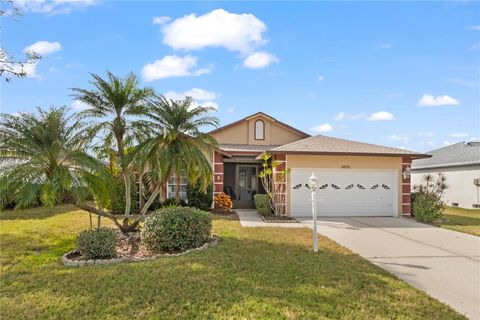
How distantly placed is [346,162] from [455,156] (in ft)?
45.3

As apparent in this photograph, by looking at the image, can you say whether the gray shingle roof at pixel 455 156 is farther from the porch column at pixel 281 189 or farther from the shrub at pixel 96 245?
the shrub at pixel 96 245

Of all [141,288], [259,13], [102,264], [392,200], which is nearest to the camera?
[141,288]

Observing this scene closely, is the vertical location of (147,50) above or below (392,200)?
above

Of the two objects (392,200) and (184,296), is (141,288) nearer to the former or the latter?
(184,296)

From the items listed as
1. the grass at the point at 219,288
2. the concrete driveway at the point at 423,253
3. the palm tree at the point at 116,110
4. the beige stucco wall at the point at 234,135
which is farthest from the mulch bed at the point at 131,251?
the beige stucco wall at the point at 234,135

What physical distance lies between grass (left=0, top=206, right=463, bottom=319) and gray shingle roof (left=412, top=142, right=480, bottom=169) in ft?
62.2

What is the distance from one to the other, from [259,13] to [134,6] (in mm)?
4166

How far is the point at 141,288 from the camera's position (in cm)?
521

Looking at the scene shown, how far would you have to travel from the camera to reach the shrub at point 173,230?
24.9 ft

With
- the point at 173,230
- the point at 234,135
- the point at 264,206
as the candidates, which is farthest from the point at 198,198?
the point at 173,230

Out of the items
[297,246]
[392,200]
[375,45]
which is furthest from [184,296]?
[392,200]

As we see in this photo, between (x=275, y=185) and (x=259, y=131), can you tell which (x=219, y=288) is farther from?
(x=259, y=131)

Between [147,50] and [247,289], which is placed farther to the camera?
[147,50]

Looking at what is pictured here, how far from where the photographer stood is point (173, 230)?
7.63 metres
